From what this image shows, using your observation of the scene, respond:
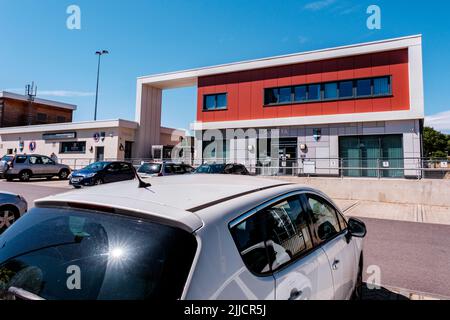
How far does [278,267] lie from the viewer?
173 centimetres

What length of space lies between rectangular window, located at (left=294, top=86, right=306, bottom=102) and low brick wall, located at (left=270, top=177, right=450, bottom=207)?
7.37 metres

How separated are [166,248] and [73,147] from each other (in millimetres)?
32518

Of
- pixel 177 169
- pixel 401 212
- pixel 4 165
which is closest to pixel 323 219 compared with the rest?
pixel 401 212

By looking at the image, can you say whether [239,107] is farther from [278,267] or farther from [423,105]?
[278,267]

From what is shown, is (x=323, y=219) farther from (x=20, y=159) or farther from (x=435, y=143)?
(x=435, y=143)

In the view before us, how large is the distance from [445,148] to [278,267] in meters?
82.9

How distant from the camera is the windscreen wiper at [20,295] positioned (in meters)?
1.37

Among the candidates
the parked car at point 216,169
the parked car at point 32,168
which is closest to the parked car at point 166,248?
the parked car at point 216,169

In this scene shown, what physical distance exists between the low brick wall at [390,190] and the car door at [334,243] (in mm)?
9649

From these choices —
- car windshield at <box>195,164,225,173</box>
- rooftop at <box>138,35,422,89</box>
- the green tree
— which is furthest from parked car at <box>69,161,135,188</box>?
the green tree

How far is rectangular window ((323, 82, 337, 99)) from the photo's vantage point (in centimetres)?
1948

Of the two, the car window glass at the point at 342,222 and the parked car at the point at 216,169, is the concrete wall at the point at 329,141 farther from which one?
the car window glass at the point at 342,222

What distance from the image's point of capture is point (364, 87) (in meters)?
18.8

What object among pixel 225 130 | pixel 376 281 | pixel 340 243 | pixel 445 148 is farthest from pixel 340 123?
pixel 445 148
